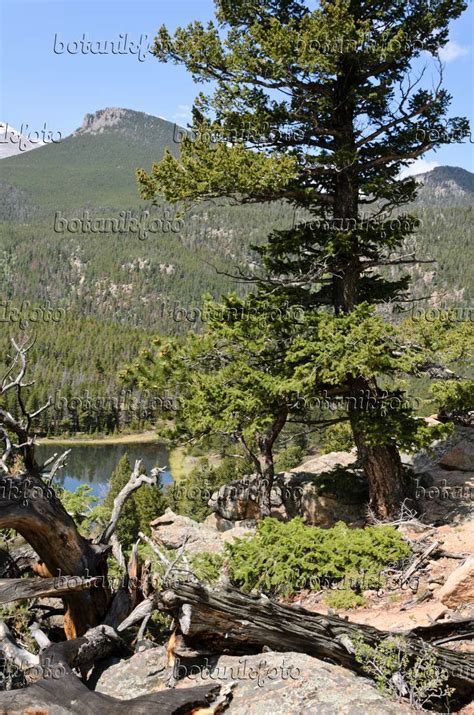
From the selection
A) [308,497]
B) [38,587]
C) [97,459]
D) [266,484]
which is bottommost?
[97,459]

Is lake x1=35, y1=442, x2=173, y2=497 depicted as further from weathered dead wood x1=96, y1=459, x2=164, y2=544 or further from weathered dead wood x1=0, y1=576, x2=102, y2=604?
weathered dead wood x1=0, y1=576, x2=102, y2=604

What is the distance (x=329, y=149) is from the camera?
45.3 ft

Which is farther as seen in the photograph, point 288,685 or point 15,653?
point 15,653

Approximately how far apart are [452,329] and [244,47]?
778 cm

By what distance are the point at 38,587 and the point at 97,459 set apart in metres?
97.7

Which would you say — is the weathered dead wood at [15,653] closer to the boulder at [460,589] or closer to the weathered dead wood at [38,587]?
the weathered dead wood at [38,587]

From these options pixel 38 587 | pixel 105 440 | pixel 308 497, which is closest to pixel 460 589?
pixel 38 587

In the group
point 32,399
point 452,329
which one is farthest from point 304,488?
point 32,399

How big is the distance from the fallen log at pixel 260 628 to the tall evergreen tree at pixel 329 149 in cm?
601

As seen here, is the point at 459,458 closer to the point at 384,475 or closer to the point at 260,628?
the point at 384,475

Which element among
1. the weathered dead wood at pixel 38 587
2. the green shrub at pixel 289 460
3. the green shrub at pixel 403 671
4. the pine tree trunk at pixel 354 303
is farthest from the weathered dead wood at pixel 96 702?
the green shrub at pixel 289 460

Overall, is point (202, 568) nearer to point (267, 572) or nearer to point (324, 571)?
point (267, 572)

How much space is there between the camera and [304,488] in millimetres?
15727

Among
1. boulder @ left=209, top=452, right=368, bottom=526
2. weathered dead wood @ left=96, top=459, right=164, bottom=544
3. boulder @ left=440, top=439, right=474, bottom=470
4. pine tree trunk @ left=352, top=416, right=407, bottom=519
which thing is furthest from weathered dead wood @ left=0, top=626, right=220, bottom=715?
boulder @ left=440, top=439, right=474, bottom=470
